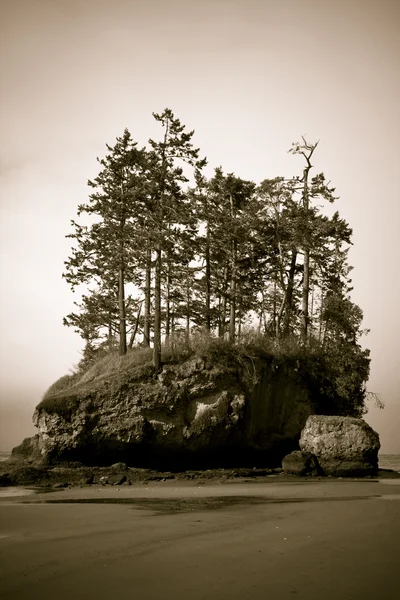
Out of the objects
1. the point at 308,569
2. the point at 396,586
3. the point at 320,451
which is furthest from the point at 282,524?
the point at 320,451

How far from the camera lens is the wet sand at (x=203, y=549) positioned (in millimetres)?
7707

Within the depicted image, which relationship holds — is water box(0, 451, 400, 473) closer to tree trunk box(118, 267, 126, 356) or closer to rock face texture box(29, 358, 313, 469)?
rock face texture box(29, 358, 313, 469)

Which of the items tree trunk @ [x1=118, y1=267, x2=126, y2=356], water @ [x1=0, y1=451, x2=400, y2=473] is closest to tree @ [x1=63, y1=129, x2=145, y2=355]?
tree trunk @ [x1=118, y1=267, x2=126, y2=356]

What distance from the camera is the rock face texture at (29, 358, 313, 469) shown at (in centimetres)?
3016

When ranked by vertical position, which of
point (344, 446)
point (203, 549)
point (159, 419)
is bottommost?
point (203, 549)

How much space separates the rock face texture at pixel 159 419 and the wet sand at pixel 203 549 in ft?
43.9

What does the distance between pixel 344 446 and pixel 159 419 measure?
9910 millimetres

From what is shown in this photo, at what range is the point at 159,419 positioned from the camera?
30.5 meters

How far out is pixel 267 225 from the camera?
39344mm

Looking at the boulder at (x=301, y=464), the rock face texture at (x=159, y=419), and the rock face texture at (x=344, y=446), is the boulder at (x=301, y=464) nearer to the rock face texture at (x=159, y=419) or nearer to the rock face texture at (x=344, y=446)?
the rock face texture at (x=344, y=446)

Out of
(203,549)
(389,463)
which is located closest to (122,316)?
(203,549)

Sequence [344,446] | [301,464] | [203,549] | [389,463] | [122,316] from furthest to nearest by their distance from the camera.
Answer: [389,463] < [122,316] < [344,446] < [301,464] < [203,549]

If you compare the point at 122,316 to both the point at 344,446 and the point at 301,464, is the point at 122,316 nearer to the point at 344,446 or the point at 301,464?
the point at 301,464

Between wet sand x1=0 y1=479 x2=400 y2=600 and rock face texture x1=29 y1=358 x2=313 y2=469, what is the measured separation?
13.4m
